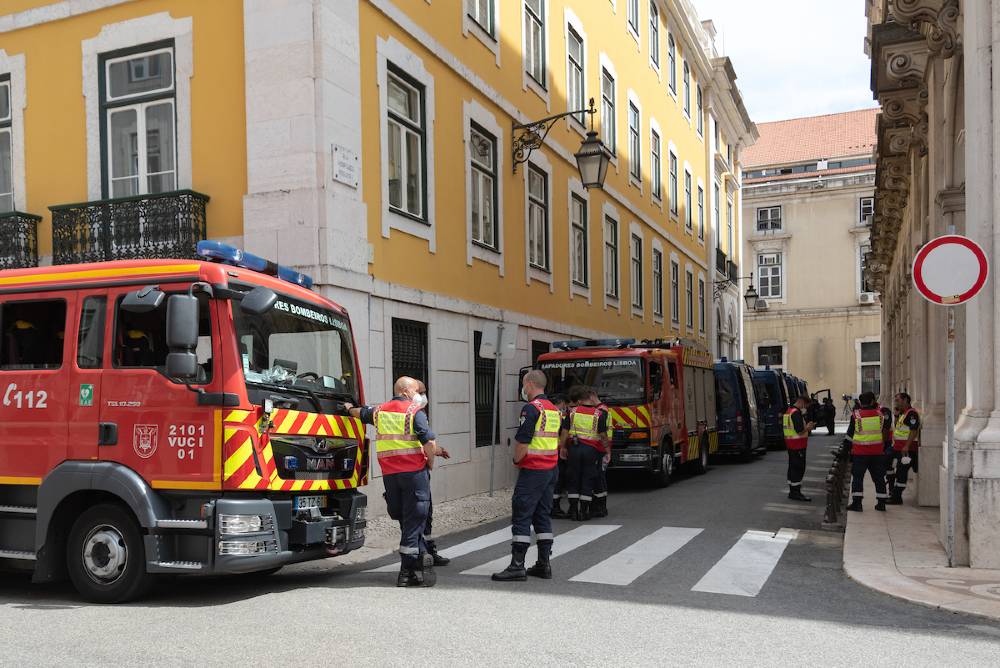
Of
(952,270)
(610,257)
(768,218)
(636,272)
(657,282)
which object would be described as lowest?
(952,270)

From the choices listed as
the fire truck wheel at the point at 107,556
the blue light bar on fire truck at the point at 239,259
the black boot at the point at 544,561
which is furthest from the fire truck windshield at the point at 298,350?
the black boot at the point at 544,561

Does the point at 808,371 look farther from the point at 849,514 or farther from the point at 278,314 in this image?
the point at 278,314

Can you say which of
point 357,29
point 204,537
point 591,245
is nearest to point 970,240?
point 204,537

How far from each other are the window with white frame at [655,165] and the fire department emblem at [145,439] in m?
24.4

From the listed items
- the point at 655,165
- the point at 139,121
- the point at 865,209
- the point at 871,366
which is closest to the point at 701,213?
the point at 655,165

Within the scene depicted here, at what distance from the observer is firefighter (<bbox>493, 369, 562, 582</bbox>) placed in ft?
27.0

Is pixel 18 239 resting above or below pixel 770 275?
below

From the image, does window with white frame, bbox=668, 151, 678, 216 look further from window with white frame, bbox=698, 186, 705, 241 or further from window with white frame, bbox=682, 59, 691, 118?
window with white frame, bbox=698, 186, 705, 241

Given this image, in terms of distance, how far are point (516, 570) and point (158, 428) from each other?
3.06 metres

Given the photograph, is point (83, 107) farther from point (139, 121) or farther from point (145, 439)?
point (145, 439)

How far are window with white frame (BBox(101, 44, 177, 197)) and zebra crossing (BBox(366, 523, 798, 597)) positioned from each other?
6.45 m

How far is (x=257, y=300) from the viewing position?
Result: 7238mm

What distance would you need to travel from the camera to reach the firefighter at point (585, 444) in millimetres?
12492

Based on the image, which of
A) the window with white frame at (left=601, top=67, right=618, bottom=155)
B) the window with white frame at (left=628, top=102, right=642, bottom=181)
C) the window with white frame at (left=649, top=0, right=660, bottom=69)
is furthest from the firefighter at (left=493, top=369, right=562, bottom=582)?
the window with white frame at (left=649, top=0, right=660, bottom=69)
